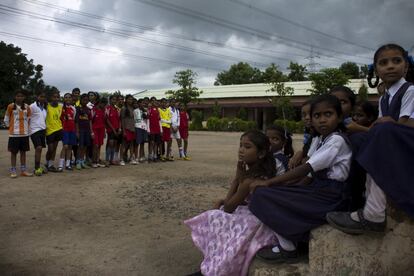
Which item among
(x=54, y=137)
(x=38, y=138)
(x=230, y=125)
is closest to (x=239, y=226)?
(x=38, y=138)

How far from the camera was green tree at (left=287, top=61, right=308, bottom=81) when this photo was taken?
48000 millimetres

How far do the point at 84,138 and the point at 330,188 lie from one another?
23.7 ft

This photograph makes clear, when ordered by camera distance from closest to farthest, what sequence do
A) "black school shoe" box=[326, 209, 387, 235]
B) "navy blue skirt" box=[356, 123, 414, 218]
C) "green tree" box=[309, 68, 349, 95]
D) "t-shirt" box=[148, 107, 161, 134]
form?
"navy blue skirt" box=[356, 123, 414, 218]
"black school shoe" box=[326, 209, 387, 235]
"t-shirt" box=[148, 107, 161, 134]
"green tree" box=[309, 68, 349, 95]

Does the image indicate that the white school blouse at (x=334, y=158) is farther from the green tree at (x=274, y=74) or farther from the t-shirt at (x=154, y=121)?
the green tree at (x=274, y=74)

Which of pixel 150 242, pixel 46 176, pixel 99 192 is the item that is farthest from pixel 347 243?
pixel 46 176

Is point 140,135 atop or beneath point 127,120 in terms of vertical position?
beneath

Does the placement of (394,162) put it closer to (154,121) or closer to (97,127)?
(97,127)

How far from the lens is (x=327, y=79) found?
31.0m

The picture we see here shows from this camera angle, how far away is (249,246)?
296cm

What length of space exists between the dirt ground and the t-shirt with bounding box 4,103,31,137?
0.90 m

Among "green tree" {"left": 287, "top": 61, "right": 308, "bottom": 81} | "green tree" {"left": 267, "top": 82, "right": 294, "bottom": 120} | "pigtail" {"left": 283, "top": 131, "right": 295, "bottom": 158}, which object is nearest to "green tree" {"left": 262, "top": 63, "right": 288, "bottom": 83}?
"green tree" {"left": 267, "top": 82, "right": 294, "bottom": 120}

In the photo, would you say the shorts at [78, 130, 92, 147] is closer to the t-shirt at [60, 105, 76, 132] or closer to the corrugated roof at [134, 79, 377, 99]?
the t-shirt at [60, 105, 76, 132]

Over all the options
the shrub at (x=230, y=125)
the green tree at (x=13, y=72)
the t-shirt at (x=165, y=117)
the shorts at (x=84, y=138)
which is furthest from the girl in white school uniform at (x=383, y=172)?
the green tree at (x=13, y=72)

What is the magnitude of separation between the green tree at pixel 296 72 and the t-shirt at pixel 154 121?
39182 millimetres
